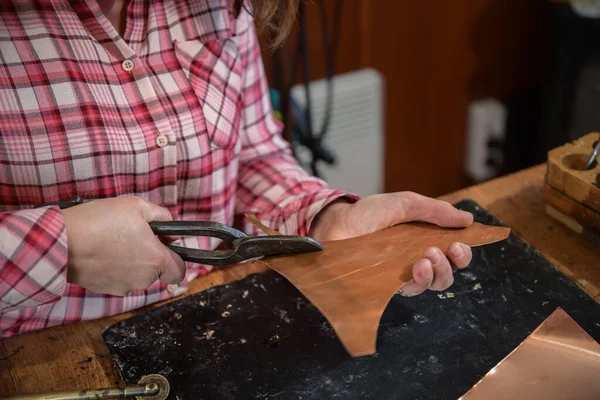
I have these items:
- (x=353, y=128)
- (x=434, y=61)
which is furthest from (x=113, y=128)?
(x=434, y=61)

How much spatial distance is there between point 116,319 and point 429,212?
1.47 ft

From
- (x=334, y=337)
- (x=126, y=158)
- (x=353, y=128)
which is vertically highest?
(x=126, y=158)

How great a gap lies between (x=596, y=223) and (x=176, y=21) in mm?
655

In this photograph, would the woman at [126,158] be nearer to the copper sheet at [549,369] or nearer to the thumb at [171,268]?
the thumb at [171,268]

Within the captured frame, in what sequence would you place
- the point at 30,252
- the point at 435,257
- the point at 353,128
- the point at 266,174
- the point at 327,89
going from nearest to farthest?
1. the point at 30,252
2. the point at 435,257
3. the point at 266,174
4. the point at 327,89
5. the point at 353,128

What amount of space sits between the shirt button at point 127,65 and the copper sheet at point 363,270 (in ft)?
1.02

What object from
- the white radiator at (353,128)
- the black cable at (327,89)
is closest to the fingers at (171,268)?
the black cable at (327,89)

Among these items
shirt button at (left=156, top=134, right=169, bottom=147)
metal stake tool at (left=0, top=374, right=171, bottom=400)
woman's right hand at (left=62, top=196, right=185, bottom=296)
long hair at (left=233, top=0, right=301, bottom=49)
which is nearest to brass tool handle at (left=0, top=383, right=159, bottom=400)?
metal stake tool at (left=0, top=374, right=171, bottom=400)

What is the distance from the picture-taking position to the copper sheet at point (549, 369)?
67 centimetres

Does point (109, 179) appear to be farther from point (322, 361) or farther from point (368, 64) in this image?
point (368, 64)

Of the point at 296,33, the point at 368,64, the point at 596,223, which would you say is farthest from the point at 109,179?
the point at 368,64

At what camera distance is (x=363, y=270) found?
720 millimetres

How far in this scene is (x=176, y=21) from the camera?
83cm

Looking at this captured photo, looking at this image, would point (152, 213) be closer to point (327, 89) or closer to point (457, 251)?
point (457, 251)
